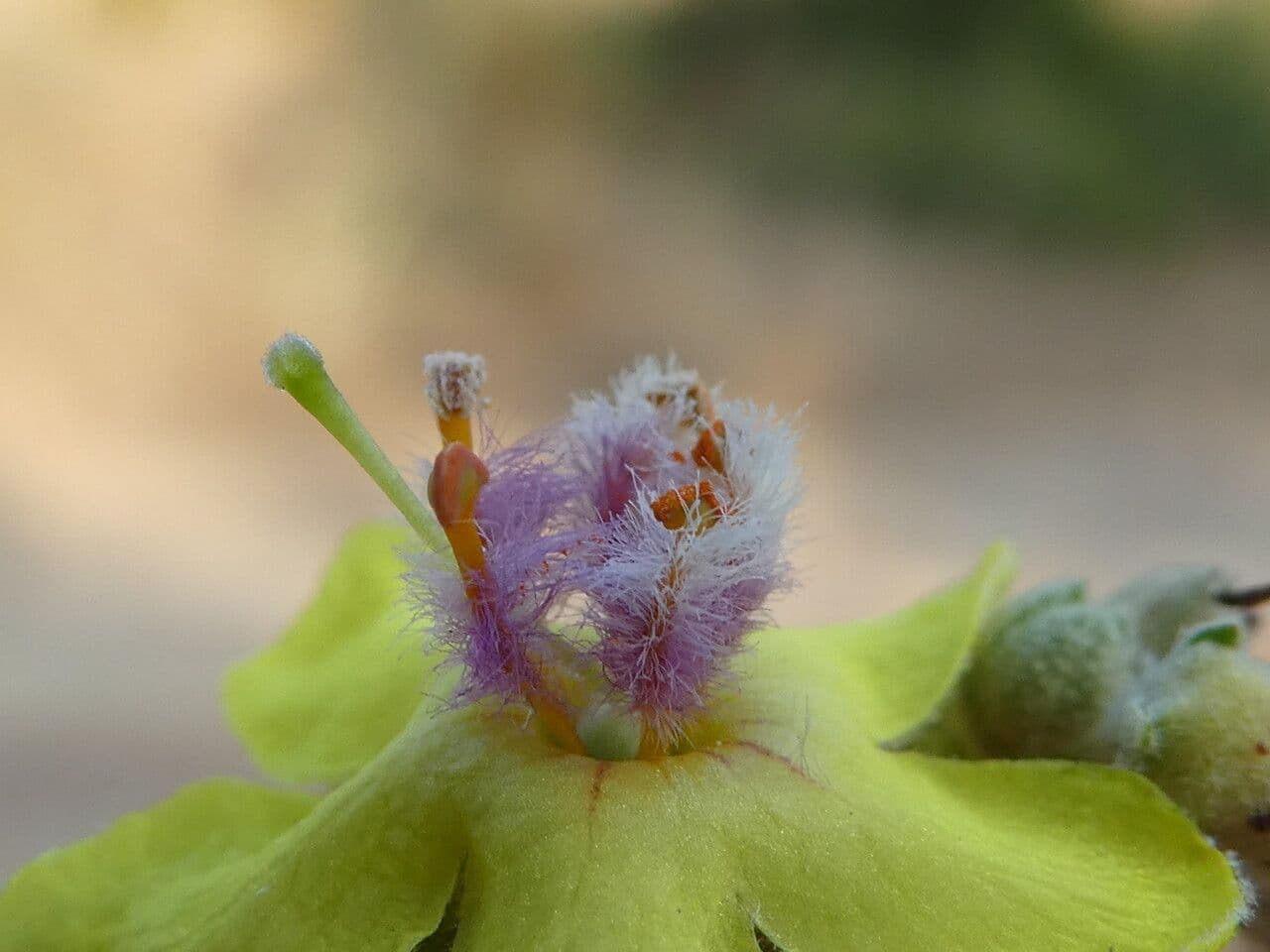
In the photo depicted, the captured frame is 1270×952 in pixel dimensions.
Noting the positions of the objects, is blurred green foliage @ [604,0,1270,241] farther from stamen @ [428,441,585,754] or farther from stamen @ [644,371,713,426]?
stamen @ [428,441,585,754]

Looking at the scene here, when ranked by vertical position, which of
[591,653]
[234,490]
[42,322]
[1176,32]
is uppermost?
[1176,32]

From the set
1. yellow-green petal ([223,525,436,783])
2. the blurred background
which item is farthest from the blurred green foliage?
yellow-green petal ([223,525,436,783])

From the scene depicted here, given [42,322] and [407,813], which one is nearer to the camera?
[407,813]

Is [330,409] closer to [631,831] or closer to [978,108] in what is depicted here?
[631,831]

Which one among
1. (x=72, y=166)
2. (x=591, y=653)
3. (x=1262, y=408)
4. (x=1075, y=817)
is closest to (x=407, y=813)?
(x=591, y=653)

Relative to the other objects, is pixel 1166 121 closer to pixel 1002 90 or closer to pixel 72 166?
pixel 1002 90

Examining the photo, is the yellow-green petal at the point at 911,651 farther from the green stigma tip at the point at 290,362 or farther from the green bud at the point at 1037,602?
the green stigma tip at the point at 290,362
